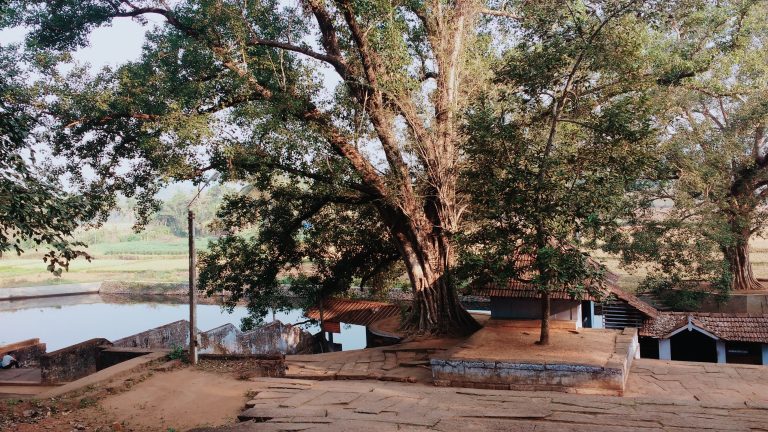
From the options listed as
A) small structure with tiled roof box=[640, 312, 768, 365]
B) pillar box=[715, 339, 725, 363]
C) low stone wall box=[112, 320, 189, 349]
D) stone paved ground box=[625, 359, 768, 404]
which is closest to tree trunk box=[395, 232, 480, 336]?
stone paved ground box=[625, 359, 768, 404]

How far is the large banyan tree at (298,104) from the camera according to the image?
1068 cm

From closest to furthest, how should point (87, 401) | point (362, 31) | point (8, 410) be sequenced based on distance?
1. point (8, 410)
2. point (87, 401)
3. point (362, 31)

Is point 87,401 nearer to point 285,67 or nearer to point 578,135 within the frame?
point 285,67

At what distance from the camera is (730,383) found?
841cm

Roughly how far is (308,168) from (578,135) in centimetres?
567

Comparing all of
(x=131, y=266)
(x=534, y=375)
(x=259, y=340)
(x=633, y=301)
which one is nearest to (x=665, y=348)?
(x=633, y=301)

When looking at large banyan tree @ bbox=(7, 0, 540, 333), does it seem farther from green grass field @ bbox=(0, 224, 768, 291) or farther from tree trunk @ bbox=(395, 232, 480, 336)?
green grass field @ bbox=(0, 224, 768, 291)

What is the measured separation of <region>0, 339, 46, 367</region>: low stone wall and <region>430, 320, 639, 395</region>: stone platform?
11.4 m

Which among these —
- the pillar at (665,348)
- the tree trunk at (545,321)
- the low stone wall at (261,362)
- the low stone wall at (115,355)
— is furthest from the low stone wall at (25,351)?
the pillar at (665,348)

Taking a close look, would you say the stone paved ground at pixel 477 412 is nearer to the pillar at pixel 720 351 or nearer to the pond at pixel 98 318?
the pillar at pixel 720 351

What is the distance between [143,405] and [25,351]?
990cm

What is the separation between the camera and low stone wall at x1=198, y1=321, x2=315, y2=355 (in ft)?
50.7

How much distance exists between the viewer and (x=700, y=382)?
856 centimetres

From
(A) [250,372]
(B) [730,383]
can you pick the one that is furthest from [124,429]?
(B) [730,383]
